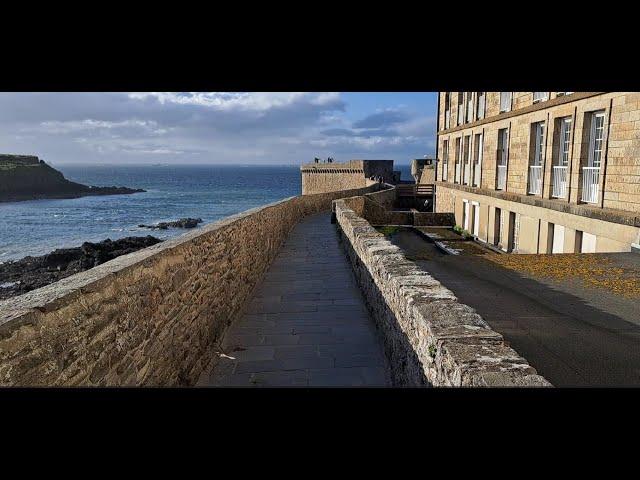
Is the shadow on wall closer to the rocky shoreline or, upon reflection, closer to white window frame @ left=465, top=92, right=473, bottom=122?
white window frame @ left=465, top=92, right=473, bottom=122

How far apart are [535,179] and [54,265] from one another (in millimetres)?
27703

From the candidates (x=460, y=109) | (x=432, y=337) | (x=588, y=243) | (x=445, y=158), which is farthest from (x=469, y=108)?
(x=432, y=337)

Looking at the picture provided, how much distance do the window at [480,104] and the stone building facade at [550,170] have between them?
5 centimetres

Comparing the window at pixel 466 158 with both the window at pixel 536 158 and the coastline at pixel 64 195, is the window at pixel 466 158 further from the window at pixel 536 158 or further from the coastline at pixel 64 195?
the coastline at pixel 64 195

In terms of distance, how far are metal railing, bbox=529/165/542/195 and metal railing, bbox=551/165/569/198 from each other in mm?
901

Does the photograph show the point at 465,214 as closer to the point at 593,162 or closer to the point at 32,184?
the point at 593,162

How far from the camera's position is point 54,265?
29.4 metres

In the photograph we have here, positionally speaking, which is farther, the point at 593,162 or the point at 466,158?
the point at 466,158
